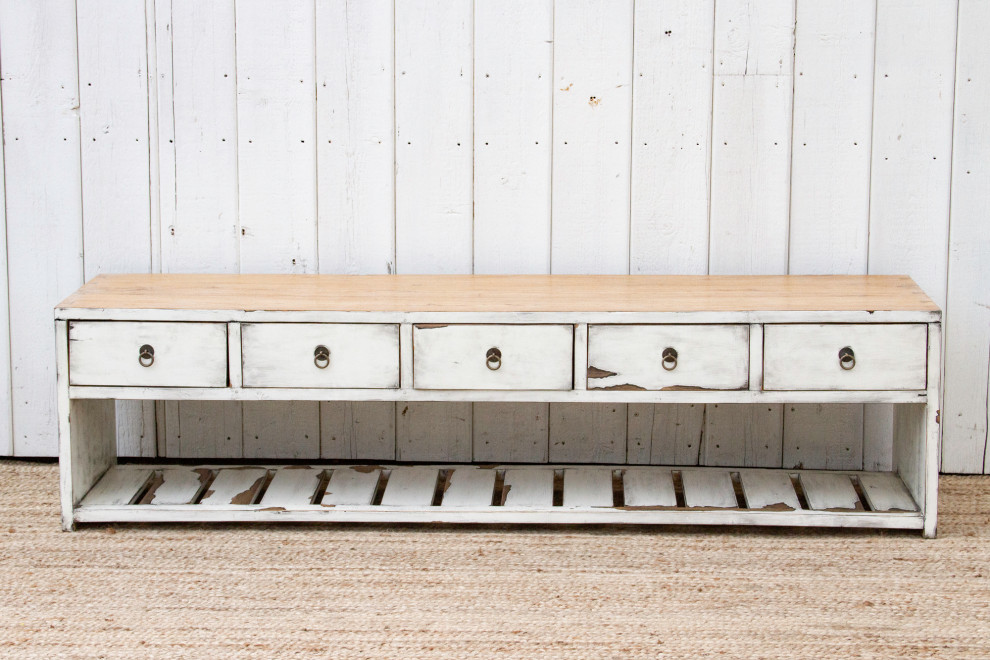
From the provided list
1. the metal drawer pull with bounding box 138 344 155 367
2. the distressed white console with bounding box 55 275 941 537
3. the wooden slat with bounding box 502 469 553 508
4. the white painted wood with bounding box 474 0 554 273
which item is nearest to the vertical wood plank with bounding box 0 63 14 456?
the distressed white console with bounding box 55 275 941 537

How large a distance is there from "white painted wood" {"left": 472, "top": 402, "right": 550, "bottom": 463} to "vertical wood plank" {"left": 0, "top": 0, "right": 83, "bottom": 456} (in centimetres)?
104

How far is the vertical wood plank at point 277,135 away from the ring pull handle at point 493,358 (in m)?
0.68

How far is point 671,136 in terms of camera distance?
250 centimetres

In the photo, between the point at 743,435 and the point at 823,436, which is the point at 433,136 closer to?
the point at 743,435

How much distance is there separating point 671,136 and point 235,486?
1.27 metres

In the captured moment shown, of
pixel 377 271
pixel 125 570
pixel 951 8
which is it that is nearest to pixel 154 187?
pixel 377 271

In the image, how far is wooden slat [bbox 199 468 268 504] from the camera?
2.31 m

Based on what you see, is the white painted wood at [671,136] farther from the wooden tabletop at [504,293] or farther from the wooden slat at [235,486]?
the wooden slat at [235,486]

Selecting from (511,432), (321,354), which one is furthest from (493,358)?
(511,432)

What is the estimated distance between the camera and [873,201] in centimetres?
249

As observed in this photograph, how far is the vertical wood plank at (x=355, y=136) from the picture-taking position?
249cm

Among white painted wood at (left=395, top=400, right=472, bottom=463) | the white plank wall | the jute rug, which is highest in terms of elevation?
the white plank wall

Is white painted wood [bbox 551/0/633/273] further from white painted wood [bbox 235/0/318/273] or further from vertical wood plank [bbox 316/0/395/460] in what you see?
white painted wood [bbox 235/0/318/273]

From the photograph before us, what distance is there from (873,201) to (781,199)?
210mm
